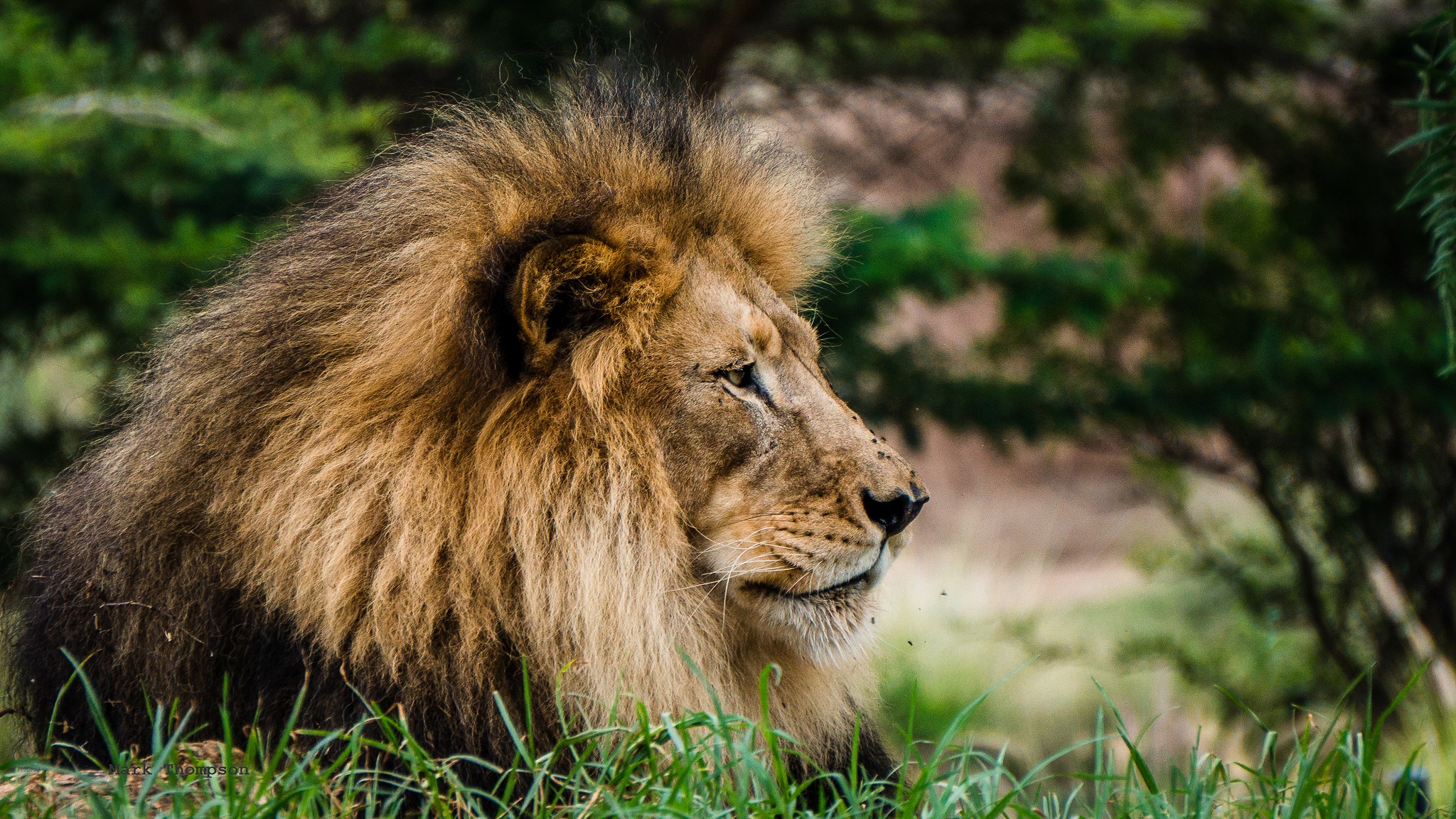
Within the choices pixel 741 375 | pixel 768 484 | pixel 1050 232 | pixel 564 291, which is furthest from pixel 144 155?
pixel 1050 232

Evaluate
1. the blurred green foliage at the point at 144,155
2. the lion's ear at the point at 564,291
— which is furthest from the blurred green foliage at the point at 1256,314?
the lion's ear at the point at 564,291

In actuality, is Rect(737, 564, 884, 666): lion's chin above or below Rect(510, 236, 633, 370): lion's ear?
below

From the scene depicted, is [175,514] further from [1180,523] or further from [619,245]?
[1180,523]

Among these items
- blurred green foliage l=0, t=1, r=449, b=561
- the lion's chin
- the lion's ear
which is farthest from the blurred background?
A: the lion's chin

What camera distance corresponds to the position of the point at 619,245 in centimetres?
262

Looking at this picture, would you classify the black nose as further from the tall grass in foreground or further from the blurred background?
the blurred background

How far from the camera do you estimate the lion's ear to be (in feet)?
8.14

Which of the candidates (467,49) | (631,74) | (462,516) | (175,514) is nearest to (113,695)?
(175,514)

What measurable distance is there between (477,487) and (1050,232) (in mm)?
5341

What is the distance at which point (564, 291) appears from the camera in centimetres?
257

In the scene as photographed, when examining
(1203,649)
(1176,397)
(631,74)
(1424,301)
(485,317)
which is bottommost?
(1203,649)

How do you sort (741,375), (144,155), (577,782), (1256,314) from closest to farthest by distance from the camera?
(577,782), (741,375), (144,155), (1256,314)

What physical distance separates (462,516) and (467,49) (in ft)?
12.2

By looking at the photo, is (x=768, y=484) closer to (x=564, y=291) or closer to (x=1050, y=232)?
(x=564, y=291)
